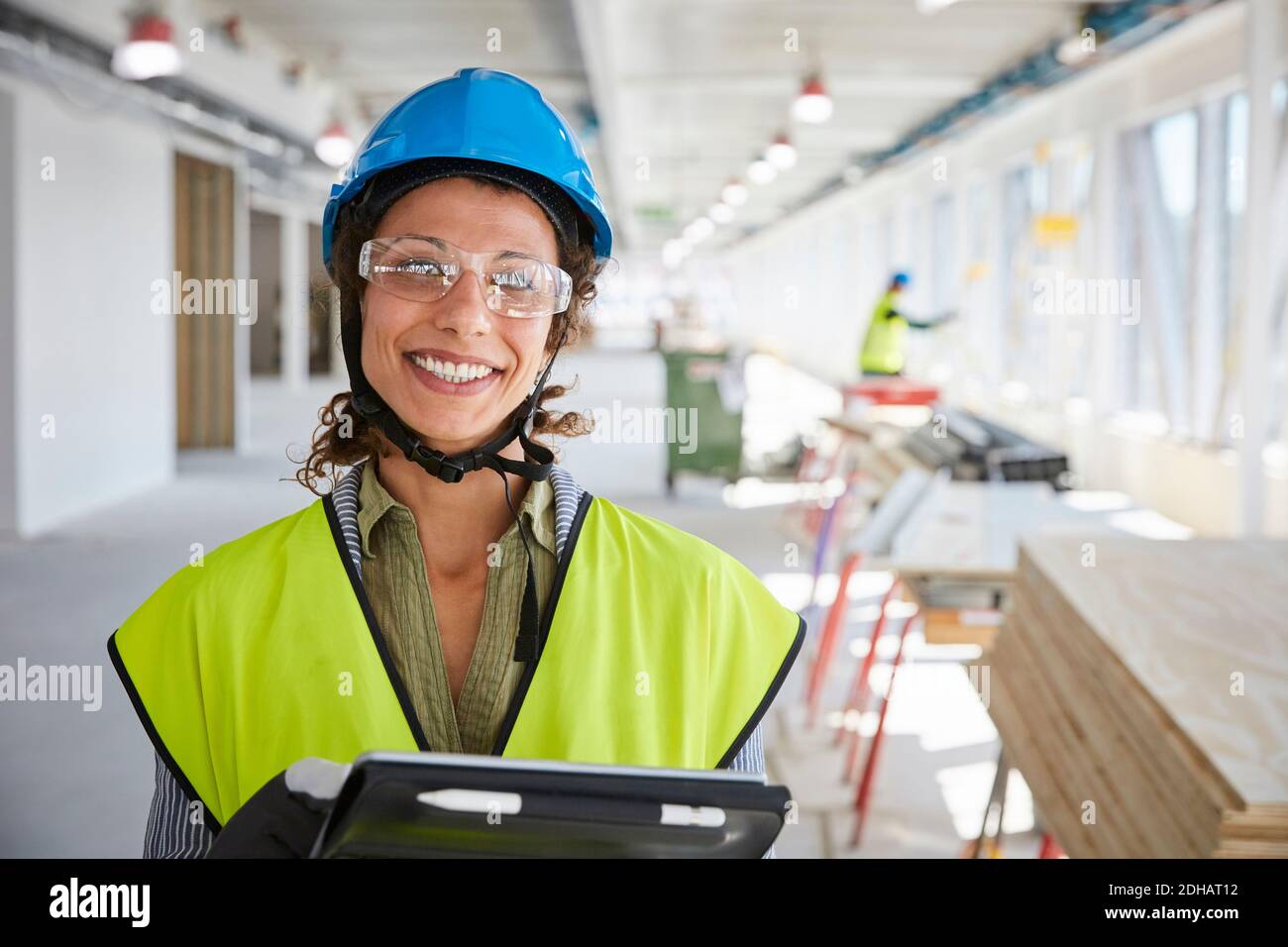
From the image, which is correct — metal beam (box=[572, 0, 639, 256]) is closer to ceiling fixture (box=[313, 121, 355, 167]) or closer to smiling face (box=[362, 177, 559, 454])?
ceiling fixture (box=[313, 121, 355, 167])

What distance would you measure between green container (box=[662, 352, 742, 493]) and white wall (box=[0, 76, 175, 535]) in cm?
420

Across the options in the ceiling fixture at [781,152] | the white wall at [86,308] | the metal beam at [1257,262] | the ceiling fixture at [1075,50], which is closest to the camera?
the metal beam at [1257,262]

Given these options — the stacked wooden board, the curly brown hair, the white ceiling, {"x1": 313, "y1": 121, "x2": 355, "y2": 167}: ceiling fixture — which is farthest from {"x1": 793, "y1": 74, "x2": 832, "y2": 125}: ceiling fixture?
the curly brown hair

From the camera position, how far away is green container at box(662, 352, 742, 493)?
978cm

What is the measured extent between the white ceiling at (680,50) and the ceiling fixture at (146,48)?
2.39m

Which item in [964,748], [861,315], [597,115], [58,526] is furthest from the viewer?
[861,315]

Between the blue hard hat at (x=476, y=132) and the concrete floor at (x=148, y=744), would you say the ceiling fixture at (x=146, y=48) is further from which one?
the blue hard hat at (x=476, y=132)

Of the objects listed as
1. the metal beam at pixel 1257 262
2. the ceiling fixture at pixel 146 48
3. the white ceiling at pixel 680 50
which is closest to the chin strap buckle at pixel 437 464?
the ceiling fixture at pixel 146 48

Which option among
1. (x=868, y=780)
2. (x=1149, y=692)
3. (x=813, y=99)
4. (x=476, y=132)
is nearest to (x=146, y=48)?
(x=813, y=99)

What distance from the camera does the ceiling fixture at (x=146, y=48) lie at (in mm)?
6475
